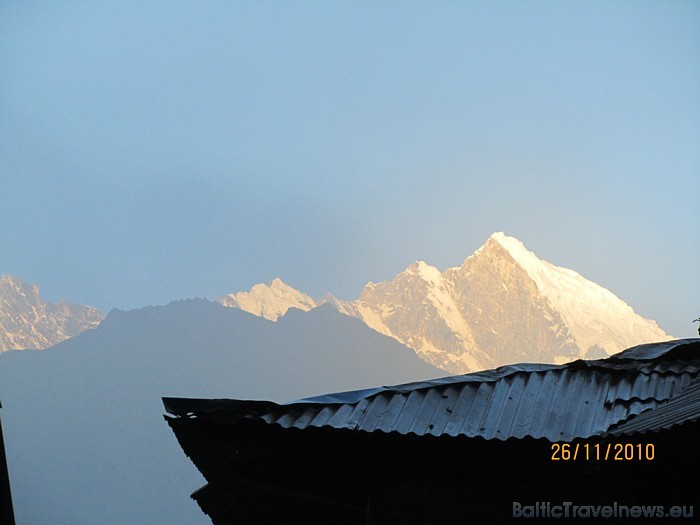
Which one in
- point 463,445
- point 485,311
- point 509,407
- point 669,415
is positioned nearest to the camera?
point 669,415

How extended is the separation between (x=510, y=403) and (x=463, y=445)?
740 mm

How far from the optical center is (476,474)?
490 cm

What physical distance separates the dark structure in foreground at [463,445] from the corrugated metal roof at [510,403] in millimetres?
12

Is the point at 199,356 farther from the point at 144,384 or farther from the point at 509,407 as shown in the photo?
the point at 509,407

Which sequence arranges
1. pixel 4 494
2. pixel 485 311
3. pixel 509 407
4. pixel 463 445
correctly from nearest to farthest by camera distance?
pixel 4 494 < pixel 463 445 < pixel 509 407 < pixel 485 311

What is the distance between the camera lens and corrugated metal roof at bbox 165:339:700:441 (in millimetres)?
4980

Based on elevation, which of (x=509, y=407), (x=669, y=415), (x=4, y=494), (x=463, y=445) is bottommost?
(x=4, y=494)

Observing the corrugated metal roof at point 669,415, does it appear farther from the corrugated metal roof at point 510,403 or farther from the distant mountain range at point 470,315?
the distant mountain range at point 470,315

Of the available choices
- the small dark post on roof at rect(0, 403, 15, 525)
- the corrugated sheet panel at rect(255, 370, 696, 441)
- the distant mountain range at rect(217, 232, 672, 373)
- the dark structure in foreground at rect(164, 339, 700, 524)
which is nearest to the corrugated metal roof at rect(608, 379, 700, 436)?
the dark structure in foreground at rect(164, 339, 700, 524)

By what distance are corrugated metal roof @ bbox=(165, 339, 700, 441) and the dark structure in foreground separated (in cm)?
1

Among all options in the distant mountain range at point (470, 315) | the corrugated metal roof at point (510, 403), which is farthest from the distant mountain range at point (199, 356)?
the corrugated metal roof at point (510, 403)

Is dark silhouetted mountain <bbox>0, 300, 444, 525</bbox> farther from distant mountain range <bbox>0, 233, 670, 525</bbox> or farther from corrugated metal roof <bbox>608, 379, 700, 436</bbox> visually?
corrugated metal roof <bbox>608, 379, 700, 436</bbox>

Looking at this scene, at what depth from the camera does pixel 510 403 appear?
5.42 meters

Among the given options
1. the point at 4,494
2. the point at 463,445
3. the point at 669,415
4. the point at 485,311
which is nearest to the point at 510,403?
the point at 463,445
